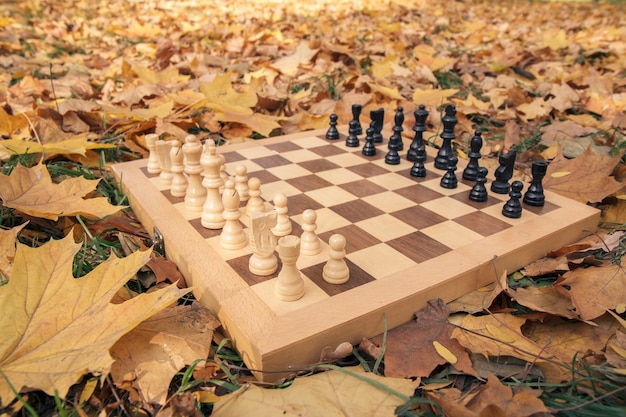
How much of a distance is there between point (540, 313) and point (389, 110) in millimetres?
1726

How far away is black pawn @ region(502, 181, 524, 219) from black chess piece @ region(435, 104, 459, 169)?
404 millimetres

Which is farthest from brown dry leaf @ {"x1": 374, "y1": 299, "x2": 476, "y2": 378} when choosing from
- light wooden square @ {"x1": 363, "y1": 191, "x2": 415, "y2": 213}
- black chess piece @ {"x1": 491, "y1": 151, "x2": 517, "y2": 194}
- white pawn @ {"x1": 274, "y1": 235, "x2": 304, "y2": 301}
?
black chess piece @ {"x1": 491, "y1": 151, "x2": 517, "y2": 194}

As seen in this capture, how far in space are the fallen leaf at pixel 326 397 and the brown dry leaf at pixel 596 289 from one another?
536mm

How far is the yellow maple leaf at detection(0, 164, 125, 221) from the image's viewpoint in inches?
60.9

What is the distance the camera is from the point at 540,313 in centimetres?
128

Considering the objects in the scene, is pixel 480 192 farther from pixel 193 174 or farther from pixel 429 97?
pixel 429 97

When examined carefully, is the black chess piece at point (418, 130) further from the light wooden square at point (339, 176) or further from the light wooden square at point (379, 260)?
the light wooden square at point (379, 260)

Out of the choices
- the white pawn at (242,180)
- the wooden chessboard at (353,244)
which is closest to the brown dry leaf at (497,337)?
the wooden chessboard at (353,244)

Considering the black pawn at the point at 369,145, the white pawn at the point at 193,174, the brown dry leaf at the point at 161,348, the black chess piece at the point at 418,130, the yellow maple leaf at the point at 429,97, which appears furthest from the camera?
the yellow maple leaf at the point at 429,97

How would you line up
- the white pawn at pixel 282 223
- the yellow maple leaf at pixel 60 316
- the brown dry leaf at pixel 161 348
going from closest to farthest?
1. the yellow maple leaf at pixel 60 316
2. the brown dry leaf at pixel 161 348
3. the white pawn at pixel 282 223

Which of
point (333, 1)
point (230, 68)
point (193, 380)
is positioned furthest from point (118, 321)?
point (333, 1)

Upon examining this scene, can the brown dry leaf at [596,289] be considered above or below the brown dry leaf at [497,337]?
above

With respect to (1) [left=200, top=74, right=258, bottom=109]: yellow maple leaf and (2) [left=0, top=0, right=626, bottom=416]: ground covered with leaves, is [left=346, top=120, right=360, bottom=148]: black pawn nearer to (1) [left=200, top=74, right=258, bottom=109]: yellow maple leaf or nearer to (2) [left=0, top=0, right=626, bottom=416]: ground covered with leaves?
(2) [left=0, top=0, right=626, bottom=416]: ground covered with leaves

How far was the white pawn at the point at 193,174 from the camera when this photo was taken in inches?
63.9
